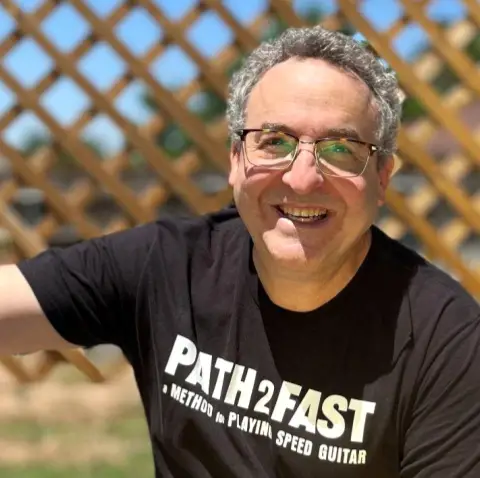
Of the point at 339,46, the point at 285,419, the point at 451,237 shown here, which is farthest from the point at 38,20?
the point at 285,419

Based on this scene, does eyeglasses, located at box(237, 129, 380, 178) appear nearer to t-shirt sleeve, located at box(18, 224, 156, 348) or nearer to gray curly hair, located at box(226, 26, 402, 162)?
Answer: gray curly hair, located at box(226, 26, 402, 162)

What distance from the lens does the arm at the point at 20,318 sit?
37.5 inches

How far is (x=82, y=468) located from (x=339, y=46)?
4.05 feet

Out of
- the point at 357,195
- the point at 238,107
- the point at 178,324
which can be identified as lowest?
the point at 178,324

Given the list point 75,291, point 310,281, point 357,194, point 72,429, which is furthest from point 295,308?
Answer: point 72,429

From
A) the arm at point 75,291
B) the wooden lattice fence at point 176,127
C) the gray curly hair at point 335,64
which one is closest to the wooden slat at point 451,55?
the wooden lattice fence at point 176,127

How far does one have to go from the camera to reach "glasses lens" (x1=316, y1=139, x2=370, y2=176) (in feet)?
2.75

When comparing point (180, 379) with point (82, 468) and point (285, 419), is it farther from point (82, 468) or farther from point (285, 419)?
point (82, 468)

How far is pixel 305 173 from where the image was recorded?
2.74ft

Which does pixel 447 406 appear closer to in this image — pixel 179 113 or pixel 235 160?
pixel 235 160

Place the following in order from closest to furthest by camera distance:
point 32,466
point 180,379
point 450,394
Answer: point 450,394 → point 180,379 → point 32,466

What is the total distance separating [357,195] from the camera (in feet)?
2.79

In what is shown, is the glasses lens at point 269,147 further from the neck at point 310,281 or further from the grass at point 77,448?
the grass at point 77,448

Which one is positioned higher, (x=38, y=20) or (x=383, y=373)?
(x=38, y=20)
